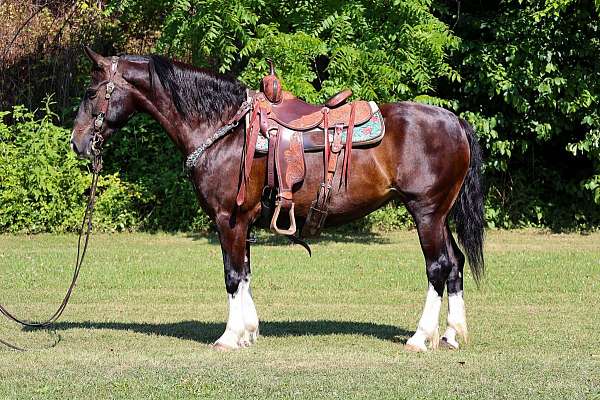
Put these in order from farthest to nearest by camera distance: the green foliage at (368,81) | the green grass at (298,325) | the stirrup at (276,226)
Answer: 1. the green foliage at (368,81)
2. the stirrup at (276,226)
3. the green grass at (298,325)

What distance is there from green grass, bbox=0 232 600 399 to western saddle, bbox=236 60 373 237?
1.19 m

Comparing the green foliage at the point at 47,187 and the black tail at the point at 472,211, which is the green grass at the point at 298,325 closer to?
the black tail at the point at 472,211

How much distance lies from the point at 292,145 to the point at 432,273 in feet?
5.04

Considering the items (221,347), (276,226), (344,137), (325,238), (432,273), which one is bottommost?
(325,238)

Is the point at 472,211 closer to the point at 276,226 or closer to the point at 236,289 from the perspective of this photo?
the point at 276,226

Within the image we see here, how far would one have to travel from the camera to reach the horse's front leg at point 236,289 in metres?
8.48

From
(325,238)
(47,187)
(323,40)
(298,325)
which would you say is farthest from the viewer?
(325,238)

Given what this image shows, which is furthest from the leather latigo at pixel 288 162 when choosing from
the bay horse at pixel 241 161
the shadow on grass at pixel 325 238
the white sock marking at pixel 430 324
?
the shadow on grass at pixel 325 238

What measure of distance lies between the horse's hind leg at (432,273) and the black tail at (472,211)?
0.48 meters

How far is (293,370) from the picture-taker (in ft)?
24.7

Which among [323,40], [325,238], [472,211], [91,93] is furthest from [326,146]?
[325,238]

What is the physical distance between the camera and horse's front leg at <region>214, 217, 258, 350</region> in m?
8.48

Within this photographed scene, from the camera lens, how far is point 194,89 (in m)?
8.58

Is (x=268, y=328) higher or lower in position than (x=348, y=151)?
lower
